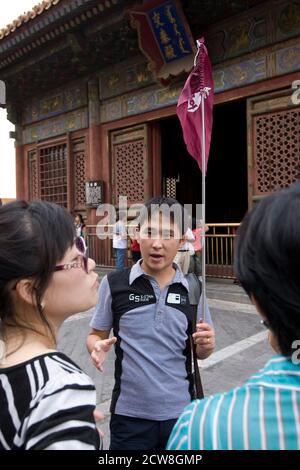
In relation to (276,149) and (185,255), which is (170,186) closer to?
(276,149)

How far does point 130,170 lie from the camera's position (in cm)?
955

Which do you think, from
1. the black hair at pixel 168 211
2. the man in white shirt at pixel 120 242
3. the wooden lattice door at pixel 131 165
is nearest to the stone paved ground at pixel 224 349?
the black hair at pixel 168 211

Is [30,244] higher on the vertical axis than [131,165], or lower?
lower

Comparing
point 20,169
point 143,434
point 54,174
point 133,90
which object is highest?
point 133,90

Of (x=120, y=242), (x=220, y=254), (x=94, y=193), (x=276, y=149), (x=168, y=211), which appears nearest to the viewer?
(x=168, y=211)

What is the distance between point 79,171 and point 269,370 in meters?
10.4

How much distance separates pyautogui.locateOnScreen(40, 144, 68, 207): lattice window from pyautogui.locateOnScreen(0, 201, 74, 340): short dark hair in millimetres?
10365

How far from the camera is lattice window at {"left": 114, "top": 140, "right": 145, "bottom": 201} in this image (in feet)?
30.6

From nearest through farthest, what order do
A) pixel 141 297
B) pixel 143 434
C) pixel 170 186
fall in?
pixel 143 434 < pixel 141 297 < pixel 170 186

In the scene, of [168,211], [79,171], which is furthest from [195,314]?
[79,171]

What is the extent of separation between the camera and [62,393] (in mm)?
837

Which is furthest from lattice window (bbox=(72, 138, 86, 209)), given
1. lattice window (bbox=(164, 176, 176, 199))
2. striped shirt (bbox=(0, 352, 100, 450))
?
striped shirt (bbox=(0, 352, 100, 450))

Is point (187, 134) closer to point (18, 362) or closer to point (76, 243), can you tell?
point (76, 243)
